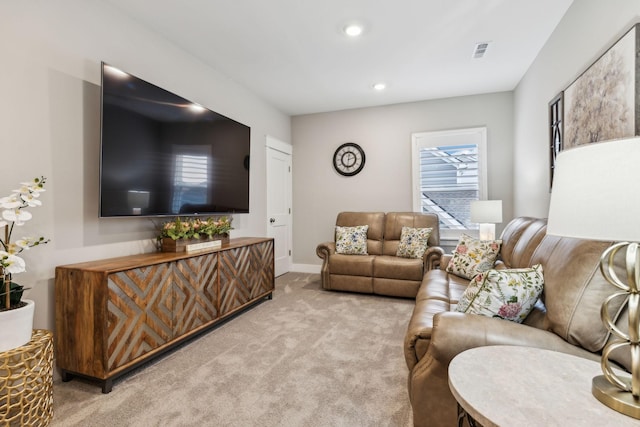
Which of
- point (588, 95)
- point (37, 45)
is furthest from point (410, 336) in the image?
point (37, 45)

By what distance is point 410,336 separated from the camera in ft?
5.28

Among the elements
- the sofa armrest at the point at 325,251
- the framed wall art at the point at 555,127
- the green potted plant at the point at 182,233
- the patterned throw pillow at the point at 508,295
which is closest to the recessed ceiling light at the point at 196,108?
the green potted plant at the point at 182,233

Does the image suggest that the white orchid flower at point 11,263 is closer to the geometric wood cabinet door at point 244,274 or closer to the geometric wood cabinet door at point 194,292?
the geometric wood cabinet door at point 194,292

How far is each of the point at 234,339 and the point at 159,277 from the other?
2.80ft

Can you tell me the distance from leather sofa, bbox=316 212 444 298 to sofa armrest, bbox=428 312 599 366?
2521mm

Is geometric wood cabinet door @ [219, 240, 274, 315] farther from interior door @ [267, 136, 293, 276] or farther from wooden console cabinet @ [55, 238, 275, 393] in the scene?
interior door @ [267, 136, 293, 276]

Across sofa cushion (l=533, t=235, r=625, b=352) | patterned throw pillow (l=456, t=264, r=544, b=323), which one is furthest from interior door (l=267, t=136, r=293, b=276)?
sofa cushion (l=533, t=235, r=625, b=352)

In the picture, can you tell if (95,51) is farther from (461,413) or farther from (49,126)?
(461,413)

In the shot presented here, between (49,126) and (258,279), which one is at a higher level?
(49,126)

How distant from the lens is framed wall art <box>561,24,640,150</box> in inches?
64.2

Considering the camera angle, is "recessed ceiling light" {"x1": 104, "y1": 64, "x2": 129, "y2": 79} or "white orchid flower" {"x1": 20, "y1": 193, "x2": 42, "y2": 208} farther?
"recessed ceiling light" {"x1": 104, "y1": 64, "x2": 129, "y2": 79}

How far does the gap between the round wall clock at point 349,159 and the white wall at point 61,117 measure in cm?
299

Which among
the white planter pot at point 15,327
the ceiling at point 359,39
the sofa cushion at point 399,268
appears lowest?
the sofa cushion at point 399,268

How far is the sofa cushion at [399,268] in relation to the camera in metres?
3.87
